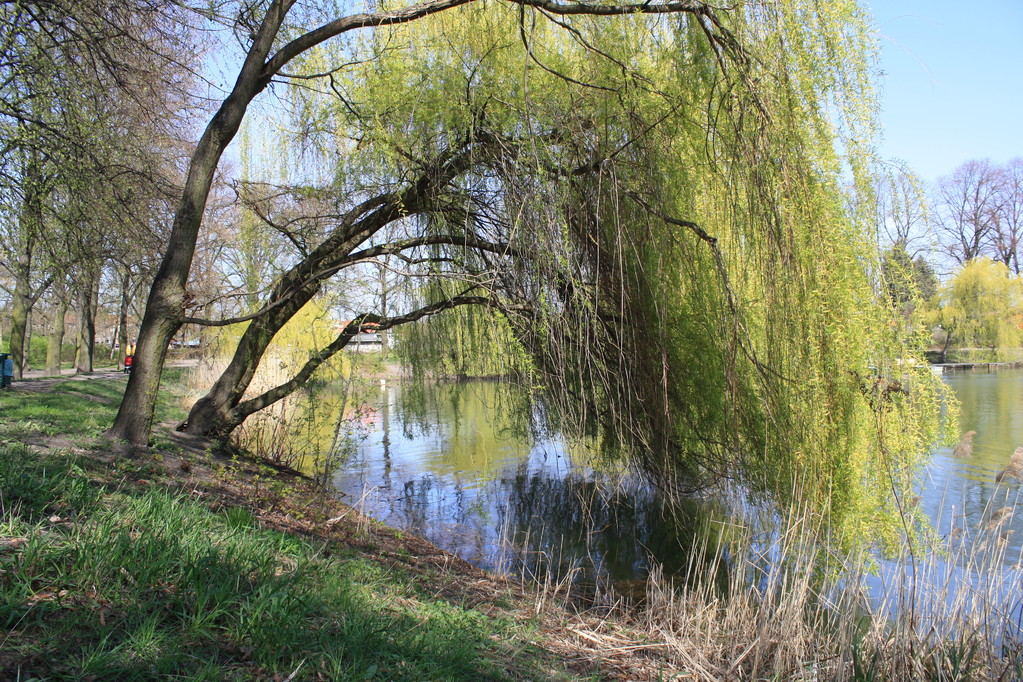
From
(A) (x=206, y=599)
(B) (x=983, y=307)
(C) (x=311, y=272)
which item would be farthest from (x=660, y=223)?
(B) (x=983, y=307)

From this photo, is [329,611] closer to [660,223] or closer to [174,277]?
A: [660,223]

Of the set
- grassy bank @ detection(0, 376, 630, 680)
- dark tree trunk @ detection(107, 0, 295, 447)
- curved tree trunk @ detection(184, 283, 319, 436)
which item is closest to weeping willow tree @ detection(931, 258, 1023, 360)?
curved tree trunk @ detection(184, 283, 319, 436)

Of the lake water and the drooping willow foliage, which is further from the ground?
the drooping willow foliage

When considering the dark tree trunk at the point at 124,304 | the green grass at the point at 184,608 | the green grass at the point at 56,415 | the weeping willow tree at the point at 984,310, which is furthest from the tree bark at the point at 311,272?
the weeping willow tree at the point at 984,310

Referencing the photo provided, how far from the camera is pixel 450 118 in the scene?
5391 millimetres

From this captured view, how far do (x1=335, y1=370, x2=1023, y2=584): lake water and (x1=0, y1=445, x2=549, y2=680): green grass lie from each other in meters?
1.66

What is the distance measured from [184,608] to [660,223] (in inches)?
150

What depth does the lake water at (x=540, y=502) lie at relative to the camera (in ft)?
19.6

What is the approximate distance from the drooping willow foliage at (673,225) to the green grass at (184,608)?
1.87m

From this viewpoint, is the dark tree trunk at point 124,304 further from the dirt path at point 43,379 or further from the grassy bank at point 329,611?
the grassy bank at point 329,611

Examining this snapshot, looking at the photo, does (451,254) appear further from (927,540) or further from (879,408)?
(927,540)

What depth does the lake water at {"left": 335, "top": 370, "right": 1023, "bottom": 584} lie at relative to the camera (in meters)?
5.99

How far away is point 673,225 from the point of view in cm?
506

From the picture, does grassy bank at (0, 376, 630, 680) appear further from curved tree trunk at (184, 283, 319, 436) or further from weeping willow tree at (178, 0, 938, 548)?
curved tree trunk at (184, 283, 319, 436)
